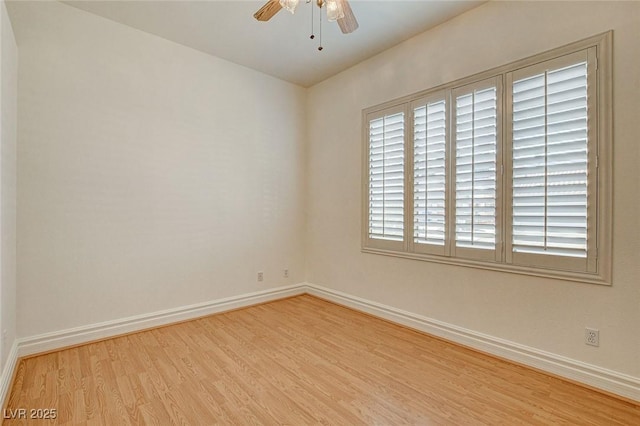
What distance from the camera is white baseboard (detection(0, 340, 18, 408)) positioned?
1.98m

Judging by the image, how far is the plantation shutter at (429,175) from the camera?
303 cm

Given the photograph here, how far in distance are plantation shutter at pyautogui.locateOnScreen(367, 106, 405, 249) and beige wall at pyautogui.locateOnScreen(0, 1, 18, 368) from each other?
3.14 metres

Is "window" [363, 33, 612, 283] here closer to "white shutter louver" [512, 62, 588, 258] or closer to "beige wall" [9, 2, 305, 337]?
"white shutter louver" [512, 62, 588, 258]

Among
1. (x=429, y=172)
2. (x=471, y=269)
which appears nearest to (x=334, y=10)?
(x=429, y=172)

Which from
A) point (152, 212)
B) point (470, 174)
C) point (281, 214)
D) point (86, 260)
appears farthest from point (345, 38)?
point (86, 260)

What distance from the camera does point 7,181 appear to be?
225 centimetres

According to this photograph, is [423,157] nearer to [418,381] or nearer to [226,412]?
[418,381]

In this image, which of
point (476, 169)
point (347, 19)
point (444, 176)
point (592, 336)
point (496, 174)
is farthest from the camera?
point (444, 176)

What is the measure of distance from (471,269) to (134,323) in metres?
3.25

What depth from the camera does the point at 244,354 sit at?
267 cm

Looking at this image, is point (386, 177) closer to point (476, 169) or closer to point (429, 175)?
point (429, 175)

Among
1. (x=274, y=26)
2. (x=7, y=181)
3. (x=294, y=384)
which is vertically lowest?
(x=294, y=384)

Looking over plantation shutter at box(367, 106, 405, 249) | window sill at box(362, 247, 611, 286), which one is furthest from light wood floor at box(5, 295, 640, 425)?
plantation shutter at box(367, 106, 405, 249)

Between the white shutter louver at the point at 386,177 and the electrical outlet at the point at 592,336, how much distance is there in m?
1.64
